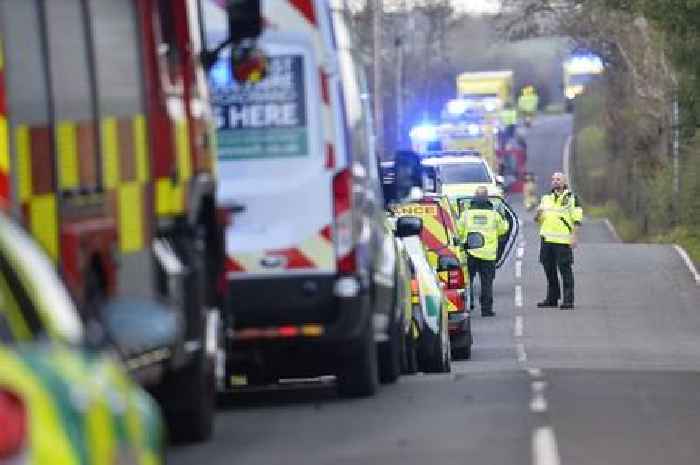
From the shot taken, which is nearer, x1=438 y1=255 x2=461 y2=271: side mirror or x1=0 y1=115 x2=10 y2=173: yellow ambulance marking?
x1=0 y1=115 x2=10 y2=173: yellow ambulance marking

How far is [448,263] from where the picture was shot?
77.7 ft

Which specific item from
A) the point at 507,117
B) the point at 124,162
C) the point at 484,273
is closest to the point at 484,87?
the point at 507,117

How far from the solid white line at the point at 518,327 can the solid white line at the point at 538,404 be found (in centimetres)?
1330

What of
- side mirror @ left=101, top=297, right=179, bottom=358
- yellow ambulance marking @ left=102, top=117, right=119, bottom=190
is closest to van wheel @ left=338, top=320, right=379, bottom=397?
yellow ambulance marking @ left=102, top=117, right=119, bottom=190

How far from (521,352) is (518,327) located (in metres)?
3.84

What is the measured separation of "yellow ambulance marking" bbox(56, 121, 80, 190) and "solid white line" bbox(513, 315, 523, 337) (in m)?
18.2

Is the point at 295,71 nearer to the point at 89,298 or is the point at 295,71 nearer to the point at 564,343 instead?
the point at 89,298

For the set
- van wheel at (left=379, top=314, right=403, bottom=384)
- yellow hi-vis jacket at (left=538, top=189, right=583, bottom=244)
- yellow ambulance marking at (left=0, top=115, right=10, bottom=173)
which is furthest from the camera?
yellow hi-vis jacket at (left=538, top=189, right=583, bottom=244)

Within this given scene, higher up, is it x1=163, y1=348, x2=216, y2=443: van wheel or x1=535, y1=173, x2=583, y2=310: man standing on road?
x1=163, y1=348, x2=216, y2=443: van wheel

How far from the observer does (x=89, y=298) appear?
9.26 m

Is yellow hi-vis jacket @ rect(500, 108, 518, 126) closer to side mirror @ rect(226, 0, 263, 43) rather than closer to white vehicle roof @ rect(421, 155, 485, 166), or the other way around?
white vehicle roof @ rect(421, 155, 485, 166)

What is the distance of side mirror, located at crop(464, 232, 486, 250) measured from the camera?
2744 cm

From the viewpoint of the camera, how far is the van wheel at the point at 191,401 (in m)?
11.4

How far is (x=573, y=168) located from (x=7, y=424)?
76.3 meters
